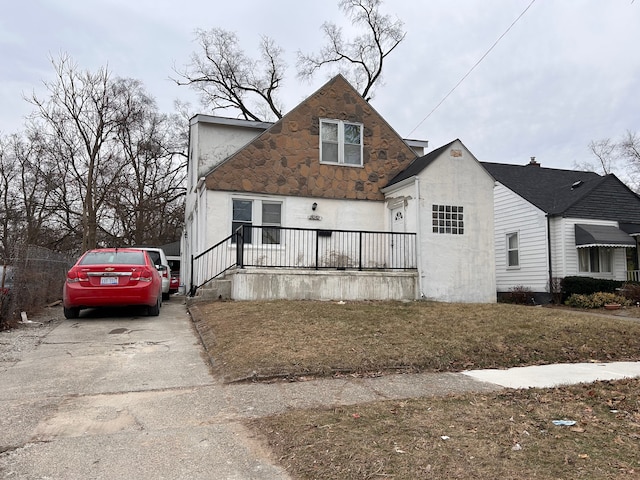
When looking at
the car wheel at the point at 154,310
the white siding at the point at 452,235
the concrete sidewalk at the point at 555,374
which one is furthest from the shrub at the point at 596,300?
the car wheel at the point at 154,310

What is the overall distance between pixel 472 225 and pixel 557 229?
6.38 m

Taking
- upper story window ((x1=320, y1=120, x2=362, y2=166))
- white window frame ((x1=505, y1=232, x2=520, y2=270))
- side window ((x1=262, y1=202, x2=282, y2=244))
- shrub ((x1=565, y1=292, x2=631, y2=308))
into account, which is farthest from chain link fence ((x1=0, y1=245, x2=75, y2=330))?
white window frame ((x1=505, y1=232, x2=520, y2=270))

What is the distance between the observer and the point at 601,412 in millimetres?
4301

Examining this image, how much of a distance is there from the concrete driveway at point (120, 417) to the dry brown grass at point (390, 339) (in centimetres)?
74

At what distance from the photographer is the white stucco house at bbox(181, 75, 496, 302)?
12.7 metres

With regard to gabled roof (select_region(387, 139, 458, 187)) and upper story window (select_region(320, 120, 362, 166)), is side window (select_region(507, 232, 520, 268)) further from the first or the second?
upper story window (select_region(320, 120, 362, 166))

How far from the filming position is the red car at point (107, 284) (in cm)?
932

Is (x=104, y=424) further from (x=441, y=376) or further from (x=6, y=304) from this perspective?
(x=6, y=304)

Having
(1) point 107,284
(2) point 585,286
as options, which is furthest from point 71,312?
(2) point 585,286

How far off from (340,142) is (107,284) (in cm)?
794

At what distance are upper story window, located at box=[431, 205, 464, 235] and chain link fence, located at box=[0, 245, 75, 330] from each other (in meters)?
9.98

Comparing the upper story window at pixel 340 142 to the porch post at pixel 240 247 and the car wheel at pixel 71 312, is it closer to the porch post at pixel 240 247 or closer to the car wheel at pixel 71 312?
the porch post at pixel 240 247

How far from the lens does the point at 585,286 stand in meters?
16.5

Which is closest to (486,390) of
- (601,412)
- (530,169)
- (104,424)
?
(601,412)
